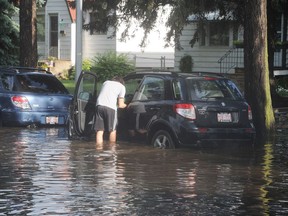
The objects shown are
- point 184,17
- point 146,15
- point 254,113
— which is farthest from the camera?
point 146,15

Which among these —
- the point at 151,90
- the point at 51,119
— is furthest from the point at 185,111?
the point at 51,119

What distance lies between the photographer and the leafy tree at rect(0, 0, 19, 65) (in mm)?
30297

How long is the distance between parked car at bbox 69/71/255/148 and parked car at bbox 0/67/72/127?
3.83 metres

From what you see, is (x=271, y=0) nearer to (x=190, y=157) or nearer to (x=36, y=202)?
(x=190, y=157)

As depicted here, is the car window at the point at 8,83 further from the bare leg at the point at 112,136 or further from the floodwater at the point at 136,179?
the bare leg at the point at 112,136

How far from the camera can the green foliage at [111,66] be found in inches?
1513

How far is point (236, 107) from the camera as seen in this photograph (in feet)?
45.0

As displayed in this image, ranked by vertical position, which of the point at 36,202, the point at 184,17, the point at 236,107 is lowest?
the point at 36,202

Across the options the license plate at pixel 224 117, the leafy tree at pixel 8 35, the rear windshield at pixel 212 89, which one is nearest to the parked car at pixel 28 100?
the rear windshield at pixel 212 89

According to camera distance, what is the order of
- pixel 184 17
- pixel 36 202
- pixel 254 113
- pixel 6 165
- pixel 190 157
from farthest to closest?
pixel 184 17, pixel 254 113, pixel 190 157, pixel 6 165, pixel 36 202

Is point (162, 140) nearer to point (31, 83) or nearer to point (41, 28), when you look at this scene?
point (31, 83)

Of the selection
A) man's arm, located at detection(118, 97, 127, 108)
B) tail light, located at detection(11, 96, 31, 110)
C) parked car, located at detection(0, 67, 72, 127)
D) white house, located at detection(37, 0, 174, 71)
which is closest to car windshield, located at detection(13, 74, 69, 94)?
parked car, located at detection(0, 67, 72, 127)

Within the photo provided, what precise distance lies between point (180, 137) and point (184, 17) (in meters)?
8.78

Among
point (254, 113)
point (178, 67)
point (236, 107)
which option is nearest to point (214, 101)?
point (236, 107)
